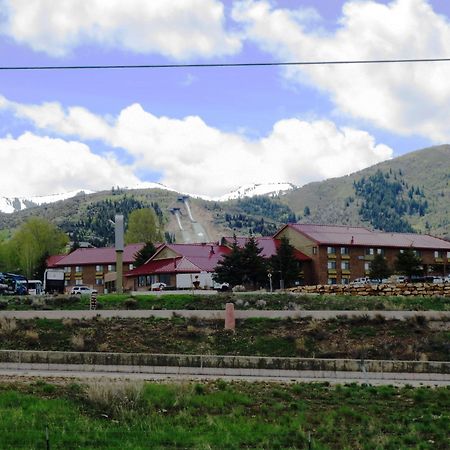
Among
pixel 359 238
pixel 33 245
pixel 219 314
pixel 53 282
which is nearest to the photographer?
pixel 219 314

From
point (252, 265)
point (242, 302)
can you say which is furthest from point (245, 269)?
point (242, 302)

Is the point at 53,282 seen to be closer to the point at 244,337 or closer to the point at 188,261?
the point at 188,261

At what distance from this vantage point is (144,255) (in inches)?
4444

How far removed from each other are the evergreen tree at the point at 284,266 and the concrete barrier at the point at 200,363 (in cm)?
5103

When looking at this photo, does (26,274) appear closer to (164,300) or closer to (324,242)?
(324,242)

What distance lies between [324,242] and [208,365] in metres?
70.5

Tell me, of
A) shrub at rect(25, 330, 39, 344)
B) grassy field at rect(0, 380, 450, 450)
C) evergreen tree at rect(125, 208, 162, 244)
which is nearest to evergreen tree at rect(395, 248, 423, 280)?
shrub at rect(25, 330, 39, 344)

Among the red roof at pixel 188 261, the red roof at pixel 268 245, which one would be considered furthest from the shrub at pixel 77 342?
the red roof at pixel 268 245

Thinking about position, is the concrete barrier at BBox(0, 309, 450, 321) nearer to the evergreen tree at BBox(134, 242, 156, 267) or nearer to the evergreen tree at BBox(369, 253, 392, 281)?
the evergreen tree at BBox(369, 253, 392, 281)

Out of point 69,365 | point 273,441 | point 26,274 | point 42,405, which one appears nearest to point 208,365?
point 69,365

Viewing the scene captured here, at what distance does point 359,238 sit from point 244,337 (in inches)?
2759

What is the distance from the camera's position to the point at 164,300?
161 ft

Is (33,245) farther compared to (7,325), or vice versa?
(33,245)

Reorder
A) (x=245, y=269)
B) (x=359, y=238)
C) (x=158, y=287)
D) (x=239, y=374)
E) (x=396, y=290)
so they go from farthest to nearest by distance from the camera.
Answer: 1. (x=359, y=238)
2. (x=158, y=287)
3. (x=245, y=269)
4. (x=396, y=290)
5. (x=239, y=374)
